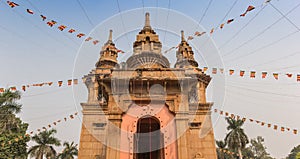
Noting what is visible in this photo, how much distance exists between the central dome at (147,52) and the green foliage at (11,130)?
17.7 metres

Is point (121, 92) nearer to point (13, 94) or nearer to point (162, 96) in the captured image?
point (162, 96)

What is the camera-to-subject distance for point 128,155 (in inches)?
451

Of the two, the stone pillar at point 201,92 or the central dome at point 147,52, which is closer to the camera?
the central dome at point 147,52

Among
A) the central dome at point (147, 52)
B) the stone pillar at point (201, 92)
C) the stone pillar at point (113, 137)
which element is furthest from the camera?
the stone pillar at point (201, 92)

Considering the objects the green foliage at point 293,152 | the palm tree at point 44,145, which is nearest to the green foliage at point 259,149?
the green foliage at point 293,152

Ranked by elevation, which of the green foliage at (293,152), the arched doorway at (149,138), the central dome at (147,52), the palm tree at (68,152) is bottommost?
the green foliage at (293,152)

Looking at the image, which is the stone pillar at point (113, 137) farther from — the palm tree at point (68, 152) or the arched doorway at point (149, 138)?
the palm tree at point (68, 152)

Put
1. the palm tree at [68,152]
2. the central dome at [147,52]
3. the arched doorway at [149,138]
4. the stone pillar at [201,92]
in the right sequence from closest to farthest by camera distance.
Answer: the arched doorway at [149,138]
the central dome at [147,52]
the stone pillar at [201,92]
the palm tree at [68,152]

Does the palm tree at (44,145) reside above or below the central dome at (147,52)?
below

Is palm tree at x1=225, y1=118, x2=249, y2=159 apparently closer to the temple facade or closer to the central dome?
the central dome

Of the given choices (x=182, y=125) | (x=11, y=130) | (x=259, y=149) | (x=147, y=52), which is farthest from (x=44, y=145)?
(x=259, y=149)

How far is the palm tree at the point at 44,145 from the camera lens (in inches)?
1288

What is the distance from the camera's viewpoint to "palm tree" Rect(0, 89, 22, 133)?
1101 inches

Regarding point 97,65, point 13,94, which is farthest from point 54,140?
point 97,65
